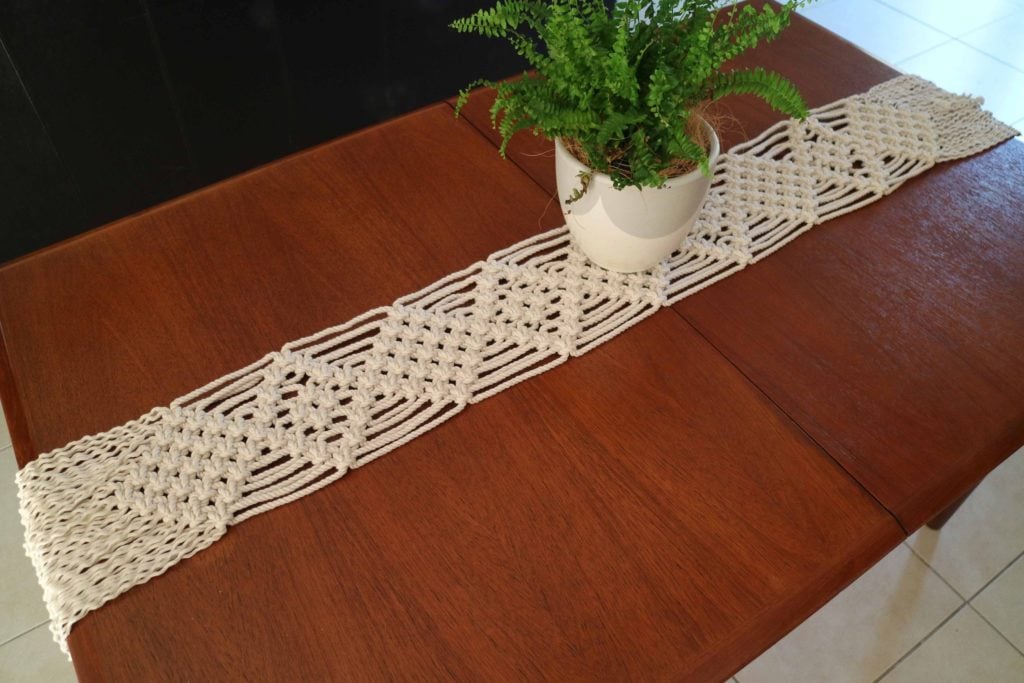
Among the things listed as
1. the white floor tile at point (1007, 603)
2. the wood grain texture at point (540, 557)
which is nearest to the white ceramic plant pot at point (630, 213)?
the wood grain texture at point (540, 557)

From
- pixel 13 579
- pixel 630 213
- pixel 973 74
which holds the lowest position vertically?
pixel 13 579

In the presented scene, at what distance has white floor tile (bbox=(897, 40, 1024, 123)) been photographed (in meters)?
2.38

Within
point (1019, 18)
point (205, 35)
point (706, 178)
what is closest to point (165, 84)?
point (205, 35)

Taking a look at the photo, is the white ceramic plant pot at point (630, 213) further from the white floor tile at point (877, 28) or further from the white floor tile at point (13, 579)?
the white floor tile at point (877, 28)

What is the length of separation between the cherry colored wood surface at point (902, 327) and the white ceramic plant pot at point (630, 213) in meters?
0.09

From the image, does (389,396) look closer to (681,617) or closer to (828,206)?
(681,617)

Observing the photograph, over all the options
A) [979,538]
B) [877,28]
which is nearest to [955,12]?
[877,28]

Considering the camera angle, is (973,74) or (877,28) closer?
(973,74)

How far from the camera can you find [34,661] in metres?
1.28

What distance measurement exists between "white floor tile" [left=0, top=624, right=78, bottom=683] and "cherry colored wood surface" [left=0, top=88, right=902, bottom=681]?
26.9 inches

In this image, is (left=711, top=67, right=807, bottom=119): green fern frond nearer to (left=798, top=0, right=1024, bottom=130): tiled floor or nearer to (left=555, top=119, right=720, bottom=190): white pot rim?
(left=555, top=119, right=720, bottom=190): white pot rim

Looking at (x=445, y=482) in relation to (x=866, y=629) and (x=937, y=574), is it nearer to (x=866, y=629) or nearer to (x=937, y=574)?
(x=866, y=629)

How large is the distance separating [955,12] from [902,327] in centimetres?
249

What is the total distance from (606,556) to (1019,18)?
3003mm
